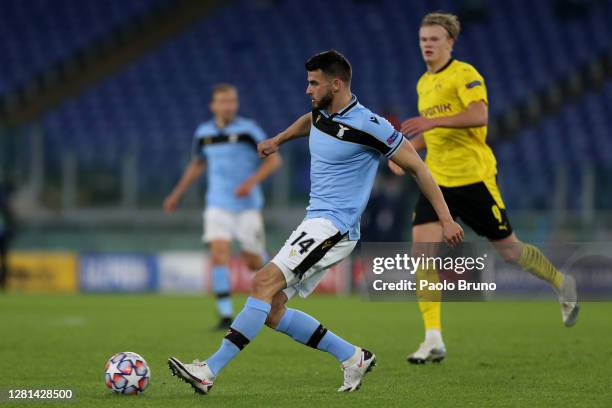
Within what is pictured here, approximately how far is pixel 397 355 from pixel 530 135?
14010 mm

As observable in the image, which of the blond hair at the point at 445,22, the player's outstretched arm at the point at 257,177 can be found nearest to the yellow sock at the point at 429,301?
the blond hair at the point at 445,22

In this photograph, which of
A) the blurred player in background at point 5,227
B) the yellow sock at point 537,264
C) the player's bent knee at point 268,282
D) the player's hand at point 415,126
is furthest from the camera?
the blurred player in background at point 5,227

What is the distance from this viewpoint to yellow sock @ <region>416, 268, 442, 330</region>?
8.00m

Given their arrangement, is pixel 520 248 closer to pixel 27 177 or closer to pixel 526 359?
pixel 526 359

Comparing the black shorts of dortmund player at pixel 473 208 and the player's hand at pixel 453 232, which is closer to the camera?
the player's hand at pixel 453 232

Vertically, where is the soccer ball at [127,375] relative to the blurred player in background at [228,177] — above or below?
below

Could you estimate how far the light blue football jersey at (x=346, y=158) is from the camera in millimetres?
6223

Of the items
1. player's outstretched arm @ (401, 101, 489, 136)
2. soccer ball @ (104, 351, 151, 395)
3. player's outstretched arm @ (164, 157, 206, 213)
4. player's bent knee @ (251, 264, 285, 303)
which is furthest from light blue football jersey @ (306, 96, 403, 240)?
player's outstretched arm @ (164, 157, 206, 213)

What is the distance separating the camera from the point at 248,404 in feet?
19.3

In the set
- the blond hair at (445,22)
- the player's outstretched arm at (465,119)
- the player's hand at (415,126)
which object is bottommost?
the player's hand at (415,126)

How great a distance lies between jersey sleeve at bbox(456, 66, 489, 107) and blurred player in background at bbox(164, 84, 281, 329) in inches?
146

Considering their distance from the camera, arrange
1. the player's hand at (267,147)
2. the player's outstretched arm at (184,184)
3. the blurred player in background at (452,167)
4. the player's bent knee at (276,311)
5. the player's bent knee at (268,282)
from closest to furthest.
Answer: the player's bent knee at (268,282) → the player's bent knee at (276,311) → the player's hand at (267,147) → the blurred player in background at (452,167) → the player's outstretched arm at (184,184)

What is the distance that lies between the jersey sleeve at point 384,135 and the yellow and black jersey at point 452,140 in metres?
1.87

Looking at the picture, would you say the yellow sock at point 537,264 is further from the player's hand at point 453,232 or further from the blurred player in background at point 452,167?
the player's hand at point 453,232
